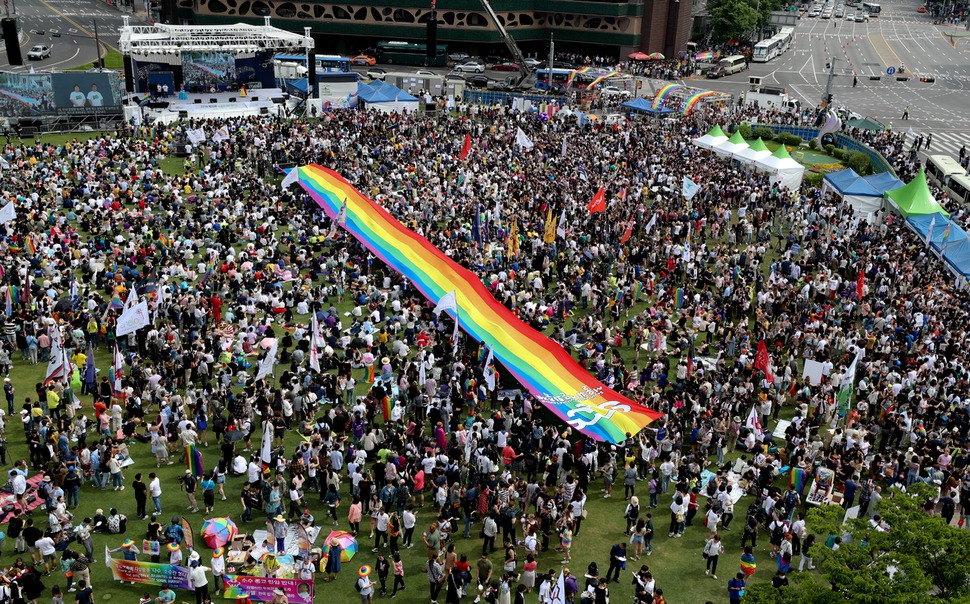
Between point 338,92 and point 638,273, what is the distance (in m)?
34.0

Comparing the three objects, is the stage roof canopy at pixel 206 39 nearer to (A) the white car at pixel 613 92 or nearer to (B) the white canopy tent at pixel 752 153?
(A) the white car at pixel 613 92

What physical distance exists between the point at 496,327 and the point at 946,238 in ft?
60.7

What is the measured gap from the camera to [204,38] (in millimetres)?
62094

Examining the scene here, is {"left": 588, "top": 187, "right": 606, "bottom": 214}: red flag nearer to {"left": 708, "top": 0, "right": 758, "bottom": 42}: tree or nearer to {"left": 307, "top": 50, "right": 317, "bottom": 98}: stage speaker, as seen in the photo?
{"left": 307, "top": 50, "right": 317, "bottom": 98}: stage speaker

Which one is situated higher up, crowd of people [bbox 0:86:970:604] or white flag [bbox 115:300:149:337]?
white flag [bbox 115:300:149:337]

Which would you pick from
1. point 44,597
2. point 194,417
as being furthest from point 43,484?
point 194,417

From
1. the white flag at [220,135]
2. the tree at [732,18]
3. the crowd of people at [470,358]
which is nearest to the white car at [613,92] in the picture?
the crowd of people at [470,358]

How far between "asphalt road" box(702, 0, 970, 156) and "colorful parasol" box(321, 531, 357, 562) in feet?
178

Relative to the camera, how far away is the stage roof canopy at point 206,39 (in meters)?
57.5

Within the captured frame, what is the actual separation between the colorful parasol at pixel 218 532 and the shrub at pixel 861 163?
43452mm

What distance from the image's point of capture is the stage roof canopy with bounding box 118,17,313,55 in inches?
2264

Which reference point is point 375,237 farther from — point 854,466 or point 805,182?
point 805,182

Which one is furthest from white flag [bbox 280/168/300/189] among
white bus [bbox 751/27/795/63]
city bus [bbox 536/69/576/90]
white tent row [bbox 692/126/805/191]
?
white bus [bbox 751/27/795/63]

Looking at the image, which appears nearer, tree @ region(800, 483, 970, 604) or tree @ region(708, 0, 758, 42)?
tree @ region(800, 483, 970, 604)
